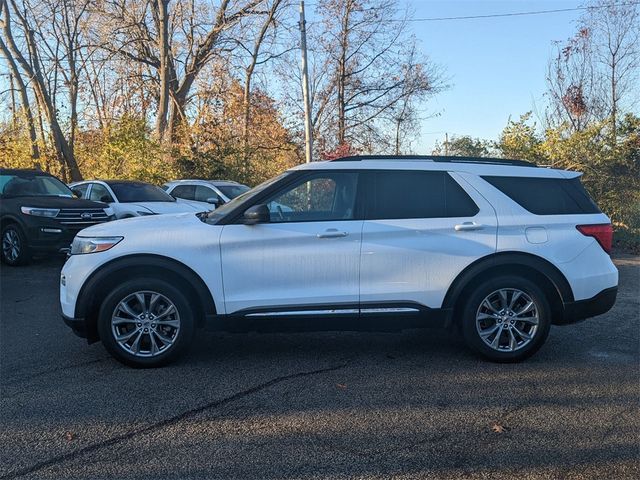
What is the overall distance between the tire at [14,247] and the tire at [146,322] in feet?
21.9

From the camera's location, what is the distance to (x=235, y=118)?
71.9 ft

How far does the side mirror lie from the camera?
4648 mm

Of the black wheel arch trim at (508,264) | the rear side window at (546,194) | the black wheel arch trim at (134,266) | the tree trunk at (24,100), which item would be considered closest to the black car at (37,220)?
the black wheel arch trim at (134,266)

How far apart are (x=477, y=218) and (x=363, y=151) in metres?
22.4

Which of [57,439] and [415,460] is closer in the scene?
[415,460]

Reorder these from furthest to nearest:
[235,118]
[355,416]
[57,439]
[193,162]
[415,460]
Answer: [235,118], [193,162], [355,416], [57,439], [415,460]

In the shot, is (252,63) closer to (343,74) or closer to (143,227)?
(343,74)

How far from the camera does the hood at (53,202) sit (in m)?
10.3

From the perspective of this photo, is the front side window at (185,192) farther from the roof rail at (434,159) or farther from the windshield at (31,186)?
the roof rail at (434,159)

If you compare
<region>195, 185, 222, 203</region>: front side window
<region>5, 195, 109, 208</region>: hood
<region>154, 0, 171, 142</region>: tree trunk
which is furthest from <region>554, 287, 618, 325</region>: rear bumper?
<region>154, 0, 171, 142</region>: tree trunk

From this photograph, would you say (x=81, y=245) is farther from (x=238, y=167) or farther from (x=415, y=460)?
(x=238, y=167)

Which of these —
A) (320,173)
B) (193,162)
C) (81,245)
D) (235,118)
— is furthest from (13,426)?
(235,118)

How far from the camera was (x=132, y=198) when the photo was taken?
39.7 ft

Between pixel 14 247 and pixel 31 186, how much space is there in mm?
1433
